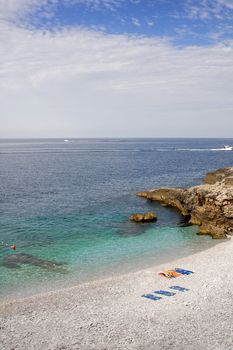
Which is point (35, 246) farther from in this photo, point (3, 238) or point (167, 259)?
point (167, 259)

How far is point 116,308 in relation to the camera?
86.0ft

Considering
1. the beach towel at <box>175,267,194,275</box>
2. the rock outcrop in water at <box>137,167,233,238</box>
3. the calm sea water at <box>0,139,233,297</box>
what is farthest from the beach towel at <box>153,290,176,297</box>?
the rock outcrop in water at <box>137,167,233,238</box>

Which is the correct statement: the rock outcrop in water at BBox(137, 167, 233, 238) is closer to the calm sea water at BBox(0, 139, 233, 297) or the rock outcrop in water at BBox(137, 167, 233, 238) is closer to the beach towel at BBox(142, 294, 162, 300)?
the calm sea water at BBox(0, 139, 233, 297)

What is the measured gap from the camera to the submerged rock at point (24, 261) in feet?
116

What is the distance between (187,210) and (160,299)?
29.1m

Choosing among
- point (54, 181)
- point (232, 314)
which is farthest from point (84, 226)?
point (54, 181)

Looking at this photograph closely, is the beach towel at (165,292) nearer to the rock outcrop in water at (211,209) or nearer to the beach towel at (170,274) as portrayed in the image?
the beach towel at (170,274)

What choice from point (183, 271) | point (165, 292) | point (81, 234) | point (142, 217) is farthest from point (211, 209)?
point (165, 292)

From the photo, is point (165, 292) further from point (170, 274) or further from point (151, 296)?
point (170, 274)

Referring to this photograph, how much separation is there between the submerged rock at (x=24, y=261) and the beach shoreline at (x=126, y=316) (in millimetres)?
6213

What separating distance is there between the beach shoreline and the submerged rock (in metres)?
6.21

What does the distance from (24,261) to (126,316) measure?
15318 millimetres

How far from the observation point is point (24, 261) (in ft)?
120

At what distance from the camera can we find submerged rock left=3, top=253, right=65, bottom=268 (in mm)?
35447
